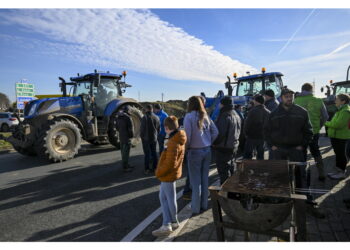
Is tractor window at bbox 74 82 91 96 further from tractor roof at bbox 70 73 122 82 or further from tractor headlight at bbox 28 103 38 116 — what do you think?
tractor headlight at bbox 28 103 38 116

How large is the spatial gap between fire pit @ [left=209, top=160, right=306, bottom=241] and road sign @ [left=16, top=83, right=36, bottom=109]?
14.2 m

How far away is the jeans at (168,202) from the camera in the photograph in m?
2.85

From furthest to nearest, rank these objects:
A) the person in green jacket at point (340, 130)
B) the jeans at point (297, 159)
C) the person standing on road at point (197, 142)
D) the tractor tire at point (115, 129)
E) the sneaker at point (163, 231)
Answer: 1. the tractor tire at point (115, 129)
2. the person in green jacket at point (340, 130)
3. the person standing on road at point (197, 142)
4. the jeans at point (297, 159)
5. the sneaker at point (163, 231)

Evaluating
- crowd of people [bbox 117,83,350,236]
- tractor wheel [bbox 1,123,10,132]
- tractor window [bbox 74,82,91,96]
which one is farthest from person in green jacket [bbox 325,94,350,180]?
tractor wheel [bbox 1,123,10,132]

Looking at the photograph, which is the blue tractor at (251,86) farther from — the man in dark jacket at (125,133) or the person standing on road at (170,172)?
the person standing on road at (170,172)

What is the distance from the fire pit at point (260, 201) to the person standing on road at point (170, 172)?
0.69 m

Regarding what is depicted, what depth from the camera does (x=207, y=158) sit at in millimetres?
3412

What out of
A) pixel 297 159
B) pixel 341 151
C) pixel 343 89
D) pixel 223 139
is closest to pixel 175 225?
pixel 223 139

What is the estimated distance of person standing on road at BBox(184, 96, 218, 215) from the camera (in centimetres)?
329

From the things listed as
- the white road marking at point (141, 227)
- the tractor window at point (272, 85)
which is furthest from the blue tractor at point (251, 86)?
the white road marking at point (141, 227)

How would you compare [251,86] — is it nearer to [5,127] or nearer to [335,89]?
[335,89]

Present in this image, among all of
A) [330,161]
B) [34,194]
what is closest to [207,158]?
[34,194]

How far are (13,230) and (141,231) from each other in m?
1.82

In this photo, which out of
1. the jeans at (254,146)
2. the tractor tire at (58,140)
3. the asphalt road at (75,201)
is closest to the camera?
the asphalt road at (75,201)
